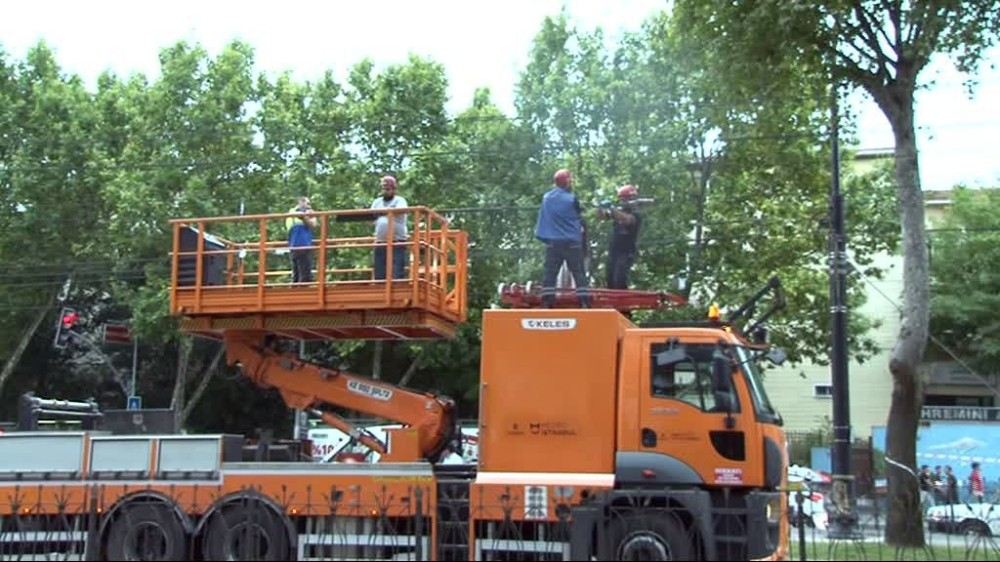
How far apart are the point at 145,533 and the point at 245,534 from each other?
1334 millimetres

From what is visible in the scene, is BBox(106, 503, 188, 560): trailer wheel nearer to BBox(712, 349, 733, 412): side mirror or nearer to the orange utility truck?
the orange utility truck

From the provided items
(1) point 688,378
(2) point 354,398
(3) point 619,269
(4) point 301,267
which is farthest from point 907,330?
(4) point 301,267

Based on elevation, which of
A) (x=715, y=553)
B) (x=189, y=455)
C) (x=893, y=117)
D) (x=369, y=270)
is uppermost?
(x=893, y=117)

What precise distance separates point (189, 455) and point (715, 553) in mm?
6113

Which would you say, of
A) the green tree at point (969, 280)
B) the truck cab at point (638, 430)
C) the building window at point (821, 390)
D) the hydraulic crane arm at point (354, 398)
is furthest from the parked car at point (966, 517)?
the building window at point (821, 390)

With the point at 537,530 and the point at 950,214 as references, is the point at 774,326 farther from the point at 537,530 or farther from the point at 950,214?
the point at 537,530

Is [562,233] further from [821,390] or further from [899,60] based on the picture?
[821,390]

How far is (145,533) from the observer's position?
13.0 metres

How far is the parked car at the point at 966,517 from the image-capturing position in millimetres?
20095

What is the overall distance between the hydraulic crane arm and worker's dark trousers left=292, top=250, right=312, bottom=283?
863 millimetres

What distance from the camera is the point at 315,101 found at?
33.6 meters

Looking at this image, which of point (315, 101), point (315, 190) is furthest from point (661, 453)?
point (315, 101)

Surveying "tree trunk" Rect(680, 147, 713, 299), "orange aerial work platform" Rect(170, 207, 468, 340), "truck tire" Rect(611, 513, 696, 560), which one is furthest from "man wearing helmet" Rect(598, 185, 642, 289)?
"tree trunk" Rect(680, 147, 713, 299)

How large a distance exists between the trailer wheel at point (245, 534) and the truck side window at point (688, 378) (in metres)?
4.50
